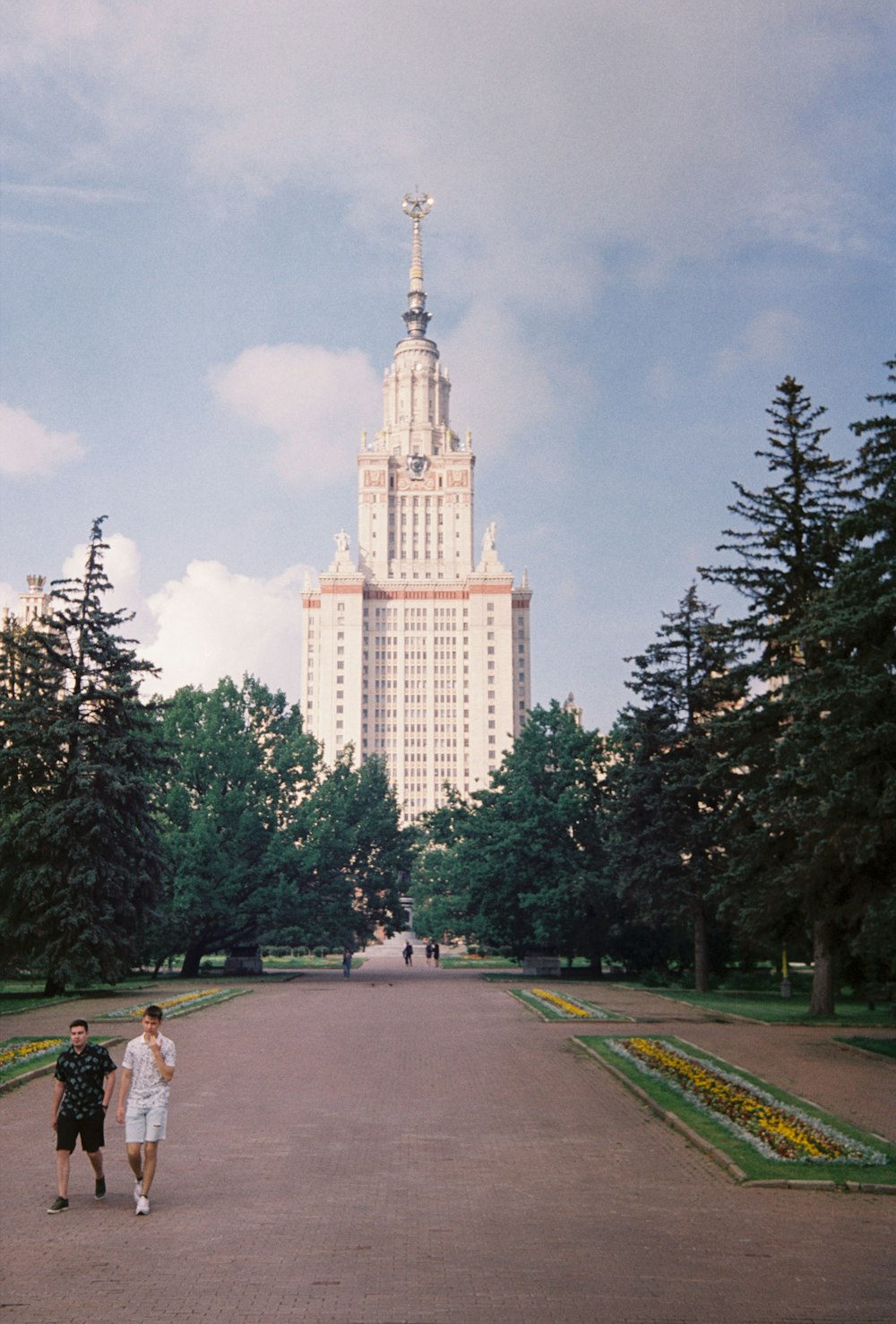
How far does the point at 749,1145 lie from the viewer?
1489 centimetres

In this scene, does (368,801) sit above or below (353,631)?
below

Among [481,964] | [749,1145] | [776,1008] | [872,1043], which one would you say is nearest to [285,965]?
[481,964]

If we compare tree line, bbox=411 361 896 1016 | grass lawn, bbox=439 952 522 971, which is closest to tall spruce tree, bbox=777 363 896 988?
tree line, bbox=411 361 896 1016

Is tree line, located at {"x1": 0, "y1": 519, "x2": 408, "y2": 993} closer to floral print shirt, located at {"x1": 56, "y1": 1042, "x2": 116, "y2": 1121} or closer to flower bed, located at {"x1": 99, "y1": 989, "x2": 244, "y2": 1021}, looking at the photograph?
flower bed, located at {"x1": 99, "y1": 989, "x2": 244, "y2": 1021}

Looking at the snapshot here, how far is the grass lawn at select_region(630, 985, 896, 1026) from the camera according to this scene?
32.3m

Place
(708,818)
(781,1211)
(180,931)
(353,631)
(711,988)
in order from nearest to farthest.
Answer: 1. (781,1211)
2. (708,818)
3. (711,988)
4. (180,931)
5. (353,631)

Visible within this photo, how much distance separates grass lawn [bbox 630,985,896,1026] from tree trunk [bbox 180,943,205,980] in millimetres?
21468

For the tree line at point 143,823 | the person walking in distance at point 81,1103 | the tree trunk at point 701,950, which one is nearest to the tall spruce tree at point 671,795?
the tree trunk at point 701,950

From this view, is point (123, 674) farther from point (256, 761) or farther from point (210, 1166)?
point (210, 1166)

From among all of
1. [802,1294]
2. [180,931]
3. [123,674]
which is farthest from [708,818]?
[802,1294]

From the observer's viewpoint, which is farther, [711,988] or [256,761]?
[256,761]

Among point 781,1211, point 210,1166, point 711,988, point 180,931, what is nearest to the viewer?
point 781,1211

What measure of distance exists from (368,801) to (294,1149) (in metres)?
53.1

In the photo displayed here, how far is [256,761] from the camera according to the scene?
59750 millimetres
